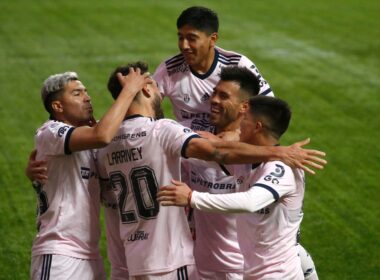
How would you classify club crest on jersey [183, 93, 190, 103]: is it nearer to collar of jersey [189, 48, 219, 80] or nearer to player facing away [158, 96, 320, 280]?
collar of jersey [189, 48, 219, 80]

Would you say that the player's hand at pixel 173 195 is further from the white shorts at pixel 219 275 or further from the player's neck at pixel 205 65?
the player's neck at pixel 205 65

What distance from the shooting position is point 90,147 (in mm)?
6016

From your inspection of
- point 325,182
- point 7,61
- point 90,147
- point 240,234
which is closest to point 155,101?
point 90,147

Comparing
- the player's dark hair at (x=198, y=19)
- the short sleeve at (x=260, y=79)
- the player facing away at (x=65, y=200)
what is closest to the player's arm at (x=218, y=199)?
the player facing away at (x=65, y=200)

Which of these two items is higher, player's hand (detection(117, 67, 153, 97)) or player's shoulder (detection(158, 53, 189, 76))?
player's hand (detection(117, 67, 153, 97))

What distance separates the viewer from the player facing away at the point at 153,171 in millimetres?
5859

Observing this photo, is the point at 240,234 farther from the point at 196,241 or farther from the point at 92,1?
the point at 92,1

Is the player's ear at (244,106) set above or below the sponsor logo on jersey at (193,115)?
above

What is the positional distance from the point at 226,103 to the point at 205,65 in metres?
0.96

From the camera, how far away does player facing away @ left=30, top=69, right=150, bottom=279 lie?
248 inches

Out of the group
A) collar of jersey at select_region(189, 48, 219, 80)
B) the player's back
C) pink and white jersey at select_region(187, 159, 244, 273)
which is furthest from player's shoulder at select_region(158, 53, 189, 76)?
the player's back

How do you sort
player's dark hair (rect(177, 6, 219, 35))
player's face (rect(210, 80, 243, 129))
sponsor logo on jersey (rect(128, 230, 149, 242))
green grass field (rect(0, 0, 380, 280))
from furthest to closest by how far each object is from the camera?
green grass field (rect(0, 0, 380, 280)), player's dark hair (rect(177, 6, 219, 35)), player's face (rect(210, 80, 243, 129)), sponsor logo on jersey (rect(128, 230, 149, 242))

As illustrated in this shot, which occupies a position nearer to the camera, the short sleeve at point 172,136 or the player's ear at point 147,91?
the short sleeve at point 172,136

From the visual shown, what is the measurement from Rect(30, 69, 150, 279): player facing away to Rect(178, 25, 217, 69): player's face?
4.49ft
